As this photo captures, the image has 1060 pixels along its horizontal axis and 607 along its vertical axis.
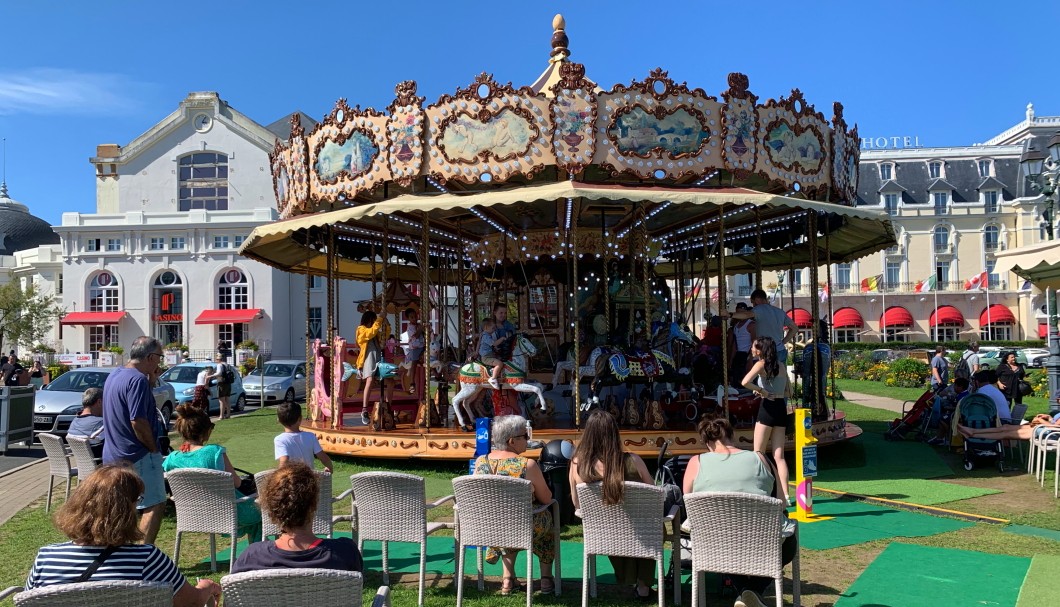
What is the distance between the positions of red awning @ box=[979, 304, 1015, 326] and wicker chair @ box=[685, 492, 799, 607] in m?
59.5

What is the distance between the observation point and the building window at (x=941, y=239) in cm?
6059

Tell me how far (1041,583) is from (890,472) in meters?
5.31

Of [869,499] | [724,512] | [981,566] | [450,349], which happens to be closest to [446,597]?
[724,512]

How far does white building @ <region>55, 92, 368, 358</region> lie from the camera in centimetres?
4731

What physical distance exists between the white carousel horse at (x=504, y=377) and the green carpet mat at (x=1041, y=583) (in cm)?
640

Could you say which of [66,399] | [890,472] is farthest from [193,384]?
[890,472]

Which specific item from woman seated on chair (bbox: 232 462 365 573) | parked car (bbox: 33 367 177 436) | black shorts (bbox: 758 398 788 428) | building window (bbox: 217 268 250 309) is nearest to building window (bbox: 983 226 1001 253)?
building window (bbox: 217 268 250 309)

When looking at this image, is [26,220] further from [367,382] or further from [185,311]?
[367,382]

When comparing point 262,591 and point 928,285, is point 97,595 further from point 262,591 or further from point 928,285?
point 928,285

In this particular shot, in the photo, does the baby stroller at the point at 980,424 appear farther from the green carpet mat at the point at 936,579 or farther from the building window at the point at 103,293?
the building window at the point at 103,293

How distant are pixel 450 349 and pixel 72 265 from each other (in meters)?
40.9

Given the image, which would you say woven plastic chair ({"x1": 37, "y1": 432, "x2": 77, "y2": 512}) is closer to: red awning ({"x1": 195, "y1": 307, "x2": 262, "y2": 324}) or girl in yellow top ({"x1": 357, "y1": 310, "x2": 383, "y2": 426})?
girl in yellow top ({"x1": 357, "y1": 310, "x2": 383, "y2": 426})

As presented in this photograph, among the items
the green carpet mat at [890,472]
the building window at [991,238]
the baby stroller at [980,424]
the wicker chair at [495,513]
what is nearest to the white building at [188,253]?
the green carpet mat at [890,472]

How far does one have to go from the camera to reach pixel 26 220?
74000 millimetres
